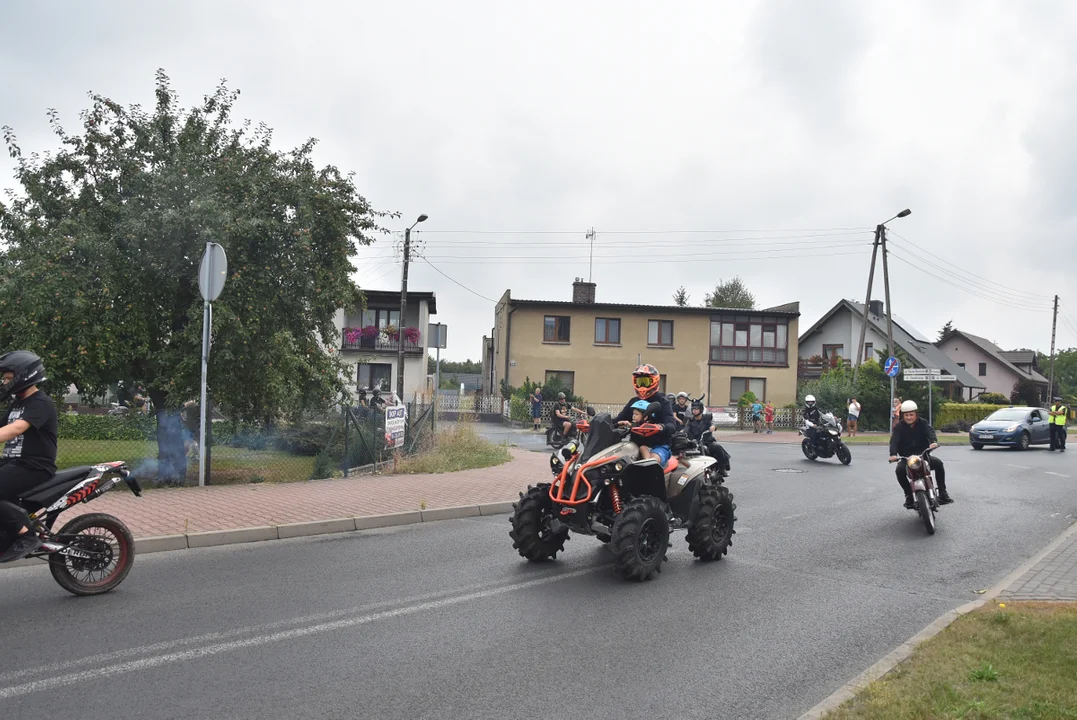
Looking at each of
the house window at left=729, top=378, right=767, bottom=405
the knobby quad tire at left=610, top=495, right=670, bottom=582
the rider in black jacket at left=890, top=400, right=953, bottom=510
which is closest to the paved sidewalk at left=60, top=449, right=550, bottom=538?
the knobby quad tire at left=610, top=495, right=670, bottom=582

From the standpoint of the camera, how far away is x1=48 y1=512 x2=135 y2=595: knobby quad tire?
619cm

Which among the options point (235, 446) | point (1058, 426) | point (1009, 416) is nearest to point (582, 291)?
A: point (1009, 416)

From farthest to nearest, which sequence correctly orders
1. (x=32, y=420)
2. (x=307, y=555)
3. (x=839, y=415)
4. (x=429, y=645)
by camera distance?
(x=839, y=415) < (x=307, y=555) < (x=32, y=420) < (x=429, y=645)

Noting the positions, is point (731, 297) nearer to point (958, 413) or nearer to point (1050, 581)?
point (958, 413)

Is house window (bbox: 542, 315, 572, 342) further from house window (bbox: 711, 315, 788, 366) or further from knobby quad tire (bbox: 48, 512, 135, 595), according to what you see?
knobby quad tire (bbox: 48, 512, 135, 595)

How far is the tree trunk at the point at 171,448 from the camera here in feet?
40.5

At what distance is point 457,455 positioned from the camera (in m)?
16.7

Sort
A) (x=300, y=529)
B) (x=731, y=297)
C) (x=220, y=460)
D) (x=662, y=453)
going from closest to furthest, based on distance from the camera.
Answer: (x=662, y=453) → (x=300, y=529) → (x=220, y=460) → (x=731, y=297)

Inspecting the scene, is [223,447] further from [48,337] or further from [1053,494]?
[1053,494]

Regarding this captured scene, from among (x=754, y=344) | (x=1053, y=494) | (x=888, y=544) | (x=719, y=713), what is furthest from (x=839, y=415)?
(x=719, y=713)

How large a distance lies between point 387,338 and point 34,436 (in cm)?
3784

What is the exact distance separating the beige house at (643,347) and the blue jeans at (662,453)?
37.3m

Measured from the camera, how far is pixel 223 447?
13.0 metres

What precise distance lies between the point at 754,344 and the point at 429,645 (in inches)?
1787
